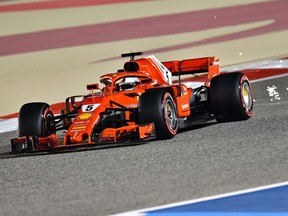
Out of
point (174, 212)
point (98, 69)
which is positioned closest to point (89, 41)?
point (98, 69)

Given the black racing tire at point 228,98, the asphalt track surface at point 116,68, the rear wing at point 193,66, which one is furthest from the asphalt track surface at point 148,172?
the rear wing at point 193,66

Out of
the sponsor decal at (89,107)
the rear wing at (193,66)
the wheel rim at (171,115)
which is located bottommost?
the wheel rim at (171,115)

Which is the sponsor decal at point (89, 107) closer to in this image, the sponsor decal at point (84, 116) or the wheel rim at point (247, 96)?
the sponsor decal at point (84, 116)

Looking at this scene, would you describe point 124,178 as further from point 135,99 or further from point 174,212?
point 135,99

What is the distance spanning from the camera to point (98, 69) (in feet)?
49.5

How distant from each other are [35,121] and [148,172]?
7.73ft

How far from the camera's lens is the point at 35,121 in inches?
360

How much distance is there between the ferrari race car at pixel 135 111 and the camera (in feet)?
28.5

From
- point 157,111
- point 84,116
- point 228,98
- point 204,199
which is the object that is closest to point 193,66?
point 228,98

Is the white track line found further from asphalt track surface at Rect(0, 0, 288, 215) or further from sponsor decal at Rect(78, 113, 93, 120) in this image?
sponsor decal at Rect(78, 113, 93, 120)

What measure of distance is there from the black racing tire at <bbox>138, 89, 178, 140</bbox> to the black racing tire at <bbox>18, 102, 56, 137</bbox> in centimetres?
105

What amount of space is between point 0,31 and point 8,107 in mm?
4296

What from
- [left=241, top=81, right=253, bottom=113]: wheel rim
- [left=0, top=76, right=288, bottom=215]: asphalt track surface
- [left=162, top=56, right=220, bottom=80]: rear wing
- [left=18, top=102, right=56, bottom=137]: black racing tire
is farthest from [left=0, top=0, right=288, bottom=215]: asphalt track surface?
[left=162, top=56, right=220, bottom=80]: rear wing

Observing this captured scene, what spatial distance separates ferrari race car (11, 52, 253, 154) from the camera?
8672 mm
